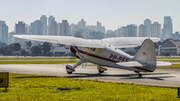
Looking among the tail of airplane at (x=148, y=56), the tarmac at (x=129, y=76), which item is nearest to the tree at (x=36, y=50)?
the tarmac at (x=129, y=76)

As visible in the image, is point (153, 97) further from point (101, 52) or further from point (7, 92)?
point (101, 52)

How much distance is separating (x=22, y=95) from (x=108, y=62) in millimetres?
14354

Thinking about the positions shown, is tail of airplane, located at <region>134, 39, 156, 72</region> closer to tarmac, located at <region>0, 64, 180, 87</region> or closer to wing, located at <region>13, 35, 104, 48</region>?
tarmac, located at <region>0, 64, 180, 87</region>

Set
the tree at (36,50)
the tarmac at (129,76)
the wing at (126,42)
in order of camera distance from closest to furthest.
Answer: the tarmac at (129,76) < the wing at (126,42) < the tree at (36,50)

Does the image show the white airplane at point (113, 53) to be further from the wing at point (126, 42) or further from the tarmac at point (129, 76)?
the tarmac at point (129, 76)

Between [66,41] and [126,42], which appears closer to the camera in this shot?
[66,41]

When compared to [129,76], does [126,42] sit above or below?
above

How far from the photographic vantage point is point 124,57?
85.7ft

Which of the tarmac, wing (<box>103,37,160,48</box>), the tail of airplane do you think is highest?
wing (<box>103,37,160,48</box>)

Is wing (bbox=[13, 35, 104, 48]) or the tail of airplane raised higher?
wing (bbox=[13, 35, 104, 48])

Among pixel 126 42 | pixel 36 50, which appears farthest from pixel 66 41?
pixel 36 50

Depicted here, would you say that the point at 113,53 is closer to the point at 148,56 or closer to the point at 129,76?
the point at 129,76

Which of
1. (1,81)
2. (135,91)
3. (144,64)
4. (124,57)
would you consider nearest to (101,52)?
(124,57)

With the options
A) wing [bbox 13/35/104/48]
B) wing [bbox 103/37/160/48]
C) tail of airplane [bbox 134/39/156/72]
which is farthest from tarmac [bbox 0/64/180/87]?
wing [bbox 103/37/160/48]
